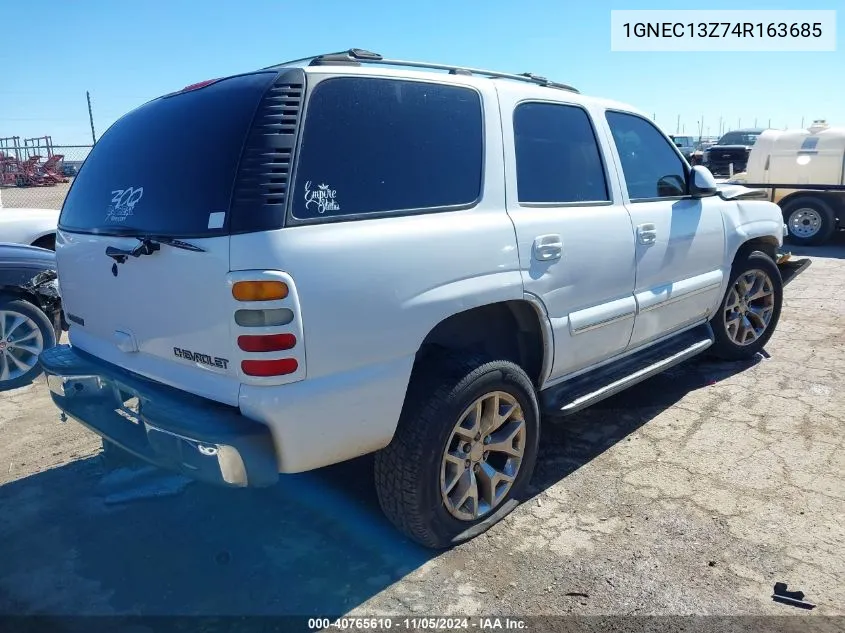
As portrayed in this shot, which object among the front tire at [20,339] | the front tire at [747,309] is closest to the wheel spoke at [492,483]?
the front tire at [747,309]

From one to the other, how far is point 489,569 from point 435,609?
34cm

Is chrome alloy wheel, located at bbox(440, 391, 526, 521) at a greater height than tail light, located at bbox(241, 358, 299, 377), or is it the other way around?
tail light, located at bbox(241, 358, 299, 377)

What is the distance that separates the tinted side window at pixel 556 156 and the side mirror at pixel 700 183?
3.00ft

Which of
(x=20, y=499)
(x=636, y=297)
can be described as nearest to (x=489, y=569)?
(x=636, y=297)

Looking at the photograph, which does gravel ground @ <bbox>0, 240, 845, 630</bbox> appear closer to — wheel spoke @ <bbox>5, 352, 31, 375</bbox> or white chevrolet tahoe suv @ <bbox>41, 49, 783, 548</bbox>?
white chevrolet tahoe suv @ <bbox>41, 49, 783, 548</bbox>

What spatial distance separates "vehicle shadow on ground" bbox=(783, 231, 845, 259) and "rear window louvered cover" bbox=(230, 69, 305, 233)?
10482 millimetres

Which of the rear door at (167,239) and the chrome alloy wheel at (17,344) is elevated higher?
the rear door at (167,239)

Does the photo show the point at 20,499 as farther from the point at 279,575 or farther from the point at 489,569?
the point at 489,569

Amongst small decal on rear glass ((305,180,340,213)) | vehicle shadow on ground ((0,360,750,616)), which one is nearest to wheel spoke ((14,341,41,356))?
vehicle shadow on ground ((0,360,750,616))

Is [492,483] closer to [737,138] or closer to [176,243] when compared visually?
[176,243]

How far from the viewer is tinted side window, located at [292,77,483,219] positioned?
2398 mm

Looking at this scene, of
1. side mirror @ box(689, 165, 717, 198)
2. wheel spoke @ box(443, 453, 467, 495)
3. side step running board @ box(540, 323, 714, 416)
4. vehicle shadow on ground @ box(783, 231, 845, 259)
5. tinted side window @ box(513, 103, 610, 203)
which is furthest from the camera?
vehicle shadow on ground @ box(783, 231, 845, 259)

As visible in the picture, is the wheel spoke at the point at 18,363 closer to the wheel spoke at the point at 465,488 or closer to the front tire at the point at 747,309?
the wheel spoke at the point at 465,488

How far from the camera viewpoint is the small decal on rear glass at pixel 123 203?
2.71 metres
